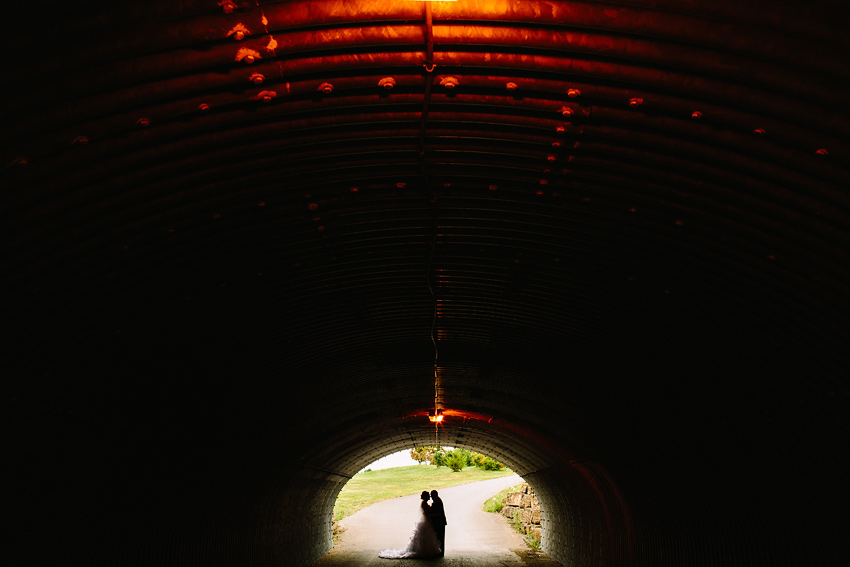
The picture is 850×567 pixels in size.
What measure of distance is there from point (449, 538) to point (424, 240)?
75.6 feet

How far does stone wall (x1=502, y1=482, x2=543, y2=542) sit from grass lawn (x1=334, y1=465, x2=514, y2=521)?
9913mm

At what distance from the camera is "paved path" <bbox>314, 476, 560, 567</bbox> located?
68.5 ft

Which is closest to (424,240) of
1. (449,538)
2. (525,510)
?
(449,538)

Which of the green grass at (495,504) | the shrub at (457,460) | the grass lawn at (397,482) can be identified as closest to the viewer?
the green grass at (495,504)

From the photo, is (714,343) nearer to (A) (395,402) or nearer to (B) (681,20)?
(B) (681,20)

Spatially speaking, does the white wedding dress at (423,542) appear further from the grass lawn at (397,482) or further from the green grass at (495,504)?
the grass lawn at (397,482)

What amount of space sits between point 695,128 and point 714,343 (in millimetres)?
3464

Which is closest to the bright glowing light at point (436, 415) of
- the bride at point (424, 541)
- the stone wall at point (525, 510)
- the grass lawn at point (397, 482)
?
the bride at point (424, 541)

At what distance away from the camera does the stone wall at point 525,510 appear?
1121 inches

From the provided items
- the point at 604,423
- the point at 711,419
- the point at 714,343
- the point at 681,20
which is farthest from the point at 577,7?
the point at 604,423

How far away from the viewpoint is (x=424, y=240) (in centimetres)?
740

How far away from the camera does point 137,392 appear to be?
336 inches

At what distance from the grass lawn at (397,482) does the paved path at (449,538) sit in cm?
265

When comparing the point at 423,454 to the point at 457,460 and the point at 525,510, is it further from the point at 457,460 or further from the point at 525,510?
the point at 525,510
